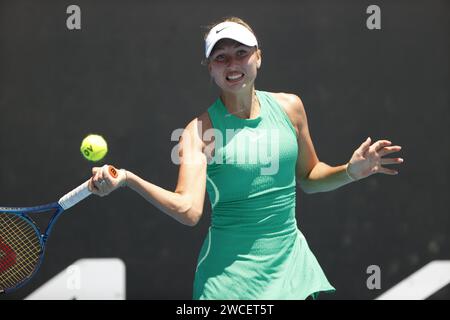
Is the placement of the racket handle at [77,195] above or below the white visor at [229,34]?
below

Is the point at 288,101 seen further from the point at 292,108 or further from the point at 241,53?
the point at 241,53

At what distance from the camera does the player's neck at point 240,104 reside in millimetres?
2937

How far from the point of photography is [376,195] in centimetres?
477

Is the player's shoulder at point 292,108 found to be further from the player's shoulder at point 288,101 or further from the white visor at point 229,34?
the white visor at point 229,34

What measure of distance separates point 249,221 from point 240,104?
375mm

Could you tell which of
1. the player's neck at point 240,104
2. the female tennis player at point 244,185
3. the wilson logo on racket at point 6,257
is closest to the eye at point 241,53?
the female tennis player at point 244,185

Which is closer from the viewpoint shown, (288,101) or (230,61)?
(230,61)

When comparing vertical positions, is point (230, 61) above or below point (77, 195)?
above

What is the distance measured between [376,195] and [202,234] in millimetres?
907

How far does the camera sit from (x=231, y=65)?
2.86 meters

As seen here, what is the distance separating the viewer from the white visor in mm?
2824

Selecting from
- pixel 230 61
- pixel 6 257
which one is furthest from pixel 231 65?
pixel 6 257

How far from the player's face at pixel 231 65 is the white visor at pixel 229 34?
0.02 meters

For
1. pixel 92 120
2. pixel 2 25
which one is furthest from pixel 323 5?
pixel 2 25
